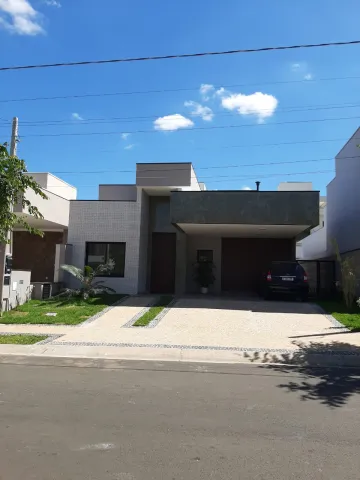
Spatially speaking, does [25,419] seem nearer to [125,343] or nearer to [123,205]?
[125,343]

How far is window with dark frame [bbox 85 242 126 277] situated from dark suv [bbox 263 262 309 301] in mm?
6581

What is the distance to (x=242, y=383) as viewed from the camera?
22.2ft

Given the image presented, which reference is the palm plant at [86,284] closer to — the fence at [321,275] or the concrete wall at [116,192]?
the concrete wall at [116,192]

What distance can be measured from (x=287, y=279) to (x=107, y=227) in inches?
325

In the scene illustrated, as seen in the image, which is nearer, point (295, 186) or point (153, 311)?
point (153, 311)

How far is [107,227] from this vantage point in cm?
1912

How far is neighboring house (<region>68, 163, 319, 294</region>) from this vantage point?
16.6 meters

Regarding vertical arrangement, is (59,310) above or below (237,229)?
below

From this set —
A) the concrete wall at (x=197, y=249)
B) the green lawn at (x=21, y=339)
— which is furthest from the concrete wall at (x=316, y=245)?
the green lawn at (x=21, y=339)

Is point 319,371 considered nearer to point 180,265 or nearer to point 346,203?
point 180,265

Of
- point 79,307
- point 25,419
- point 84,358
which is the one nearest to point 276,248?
point 79,307

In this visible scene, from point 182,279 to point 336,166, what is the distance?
11.1 meters

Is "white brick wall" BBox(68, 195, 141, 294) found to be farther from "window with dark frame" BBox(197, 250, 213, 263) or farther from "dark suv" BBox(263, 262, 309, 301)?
"dark suv" BBox(263, 262, 309, 301)

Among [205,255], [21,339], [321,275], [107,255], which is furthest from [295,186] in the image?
[21,339]
